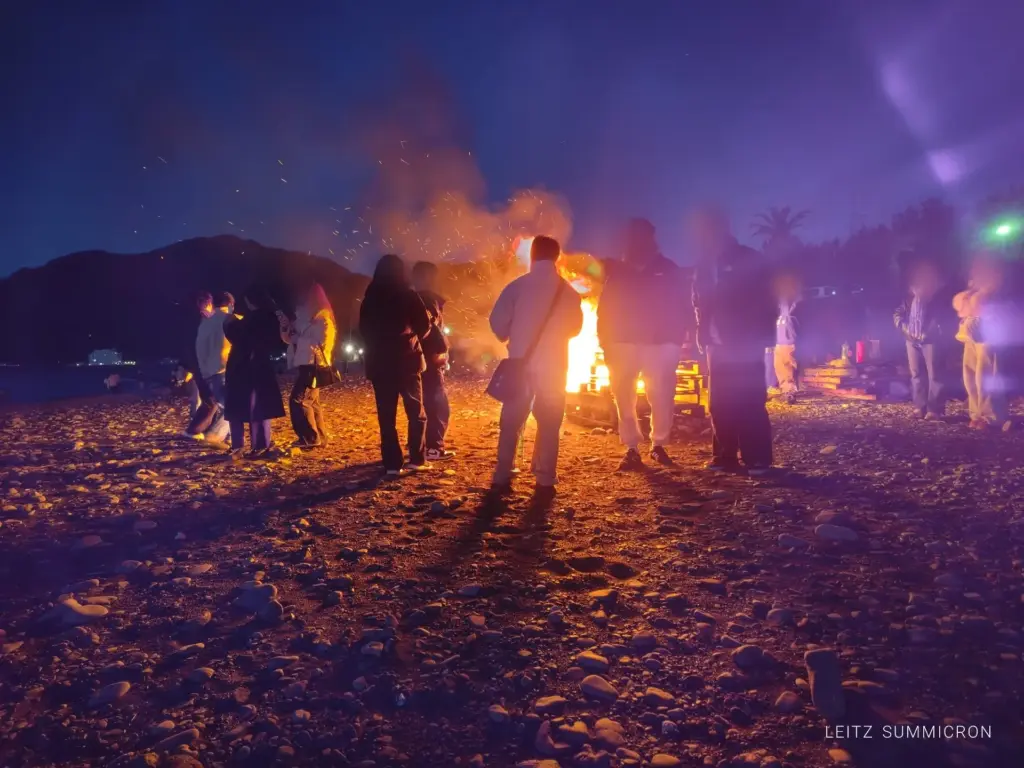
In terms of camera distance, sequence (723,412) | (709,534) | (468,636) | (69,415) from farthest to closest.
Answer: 1. (69,415)
2. (723,412)
3. (709,534)
4. (468,636)

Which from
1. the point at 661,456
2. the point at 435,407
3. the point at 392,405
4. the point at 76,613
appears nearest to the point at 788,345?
the point at 661,456

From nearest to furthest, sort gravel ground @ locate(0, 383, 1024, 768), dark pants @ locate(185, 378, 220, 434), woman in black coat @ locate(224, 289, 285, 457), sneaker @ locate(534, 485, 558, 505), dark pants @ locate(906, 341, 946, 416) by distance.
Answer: gravel ground @ locate(0, 383, 1024, 768) < sneaker @ locate(534, 485, 558, 505) < woman in black coat @ locate(224, 289, 285, 457) < dark pants @ locate(185, 378, 220, 434) < dark pants @ locate(906, 341, 946, 416)

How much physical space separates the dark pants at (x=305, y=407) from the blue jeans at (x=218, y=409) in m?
1.09

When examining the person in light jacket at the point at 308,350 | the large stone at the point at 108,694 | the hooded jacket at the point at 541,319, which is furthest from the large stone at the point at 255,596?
the person in light jacket at the point at 308,350

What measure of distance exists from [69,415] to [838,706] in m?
16.0

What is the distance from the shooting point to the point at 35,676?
2848 mm

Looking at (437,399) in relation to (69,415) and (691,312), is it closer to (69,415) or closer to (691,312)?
(691,312)

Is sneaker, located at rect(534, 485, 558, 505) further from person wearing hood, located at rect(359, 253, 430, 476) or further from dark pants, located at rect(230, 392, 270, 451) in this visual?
dark pants, located at rect(230, 392, 270, 451)

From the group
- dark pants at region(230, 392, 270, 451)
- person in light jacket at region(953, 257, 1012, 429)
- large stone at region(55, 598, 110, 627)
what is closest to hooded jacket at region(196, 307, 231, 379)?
dark pants at region(230, 392, 270, 451)

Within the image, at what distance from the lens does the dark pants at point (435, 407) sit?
25.3ft

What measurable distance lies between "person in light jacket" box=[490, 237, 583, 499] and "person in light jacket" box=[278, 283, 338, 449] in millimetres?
3590

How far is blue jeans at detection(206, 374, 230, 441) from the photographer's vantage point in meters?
8.85

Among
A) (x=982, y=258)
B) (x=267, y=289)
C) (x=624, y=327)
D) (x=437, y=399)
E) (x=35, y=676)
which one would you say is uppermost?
(x=982, y=258)

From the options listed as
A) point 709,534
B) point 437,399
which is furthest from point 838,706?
A: point 437,399
